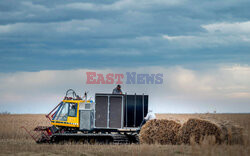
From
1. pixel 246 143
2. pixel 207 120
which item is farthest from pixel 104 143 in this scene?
pixel 246 143

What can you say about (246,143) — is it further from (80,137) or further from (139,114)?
(80,137)

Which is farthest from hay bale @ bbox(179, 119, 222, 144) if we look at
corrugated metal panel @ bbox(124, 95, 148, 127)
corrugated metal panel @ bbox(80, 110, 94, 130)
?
corrugated metal panel @ bbox(80, 110, 94, 130)

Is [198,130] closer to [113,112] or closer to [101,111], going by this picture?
[113,112]

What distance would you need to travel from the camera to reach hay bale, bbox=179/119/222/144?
56.4 ft

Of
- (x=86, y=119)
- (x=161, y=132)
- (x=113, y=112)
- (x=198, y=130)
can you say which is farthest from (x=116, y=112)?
(x=198, y=130)

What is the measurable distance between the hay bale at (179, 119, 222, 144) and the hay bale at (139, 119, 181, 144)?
1.35 ft

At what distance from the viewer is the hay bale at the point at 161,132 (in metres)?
18.2

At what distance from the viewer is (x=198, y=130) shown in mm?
17516

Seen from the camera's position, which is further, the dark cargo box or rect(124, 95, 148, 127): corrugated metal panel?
rect(124, 95, 148, 127): corrugated metal panel

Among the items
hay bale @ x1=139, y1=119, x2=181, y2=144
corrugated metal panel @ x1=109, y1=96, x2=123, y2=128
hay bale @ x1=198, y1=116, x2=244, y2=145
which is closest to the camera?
hay bale @ x1=198, y1=116, x2=244, y2=145

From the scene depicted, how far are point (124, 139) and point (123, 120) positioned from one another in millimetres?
1029

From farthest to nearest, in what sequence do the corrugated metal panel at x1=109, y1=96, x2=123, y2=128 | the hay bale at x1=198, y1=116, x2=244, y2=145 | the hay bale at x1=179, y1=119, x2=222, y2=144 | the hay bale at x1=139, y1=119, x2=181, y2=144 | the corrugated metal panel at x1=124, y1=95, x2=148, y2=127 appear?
the corrugated metal panel at x1=124, y1=95, x2=148, y2=127, the corrugated metal panel at x1=109, y1=96, x2=123, y2=128, the hay bale at x1=139, y1=119, x2=181, y2=144, the hay bale at x1=198, y1=116, x2=244, y2=145, the hay bale at x1=179, y1=119, x2=222, y2=144

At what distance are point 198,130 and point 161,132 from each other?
194cm

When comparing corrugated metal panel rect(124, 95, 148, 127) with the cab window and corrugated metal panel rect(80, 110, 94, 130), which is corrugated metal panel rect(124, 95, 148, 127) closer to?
corrugated metal panel rect(80, 110, 94, 130)
